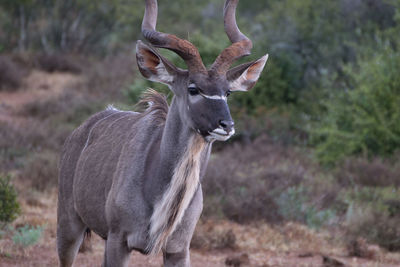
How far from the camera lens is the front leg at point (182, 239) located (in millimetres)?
4824

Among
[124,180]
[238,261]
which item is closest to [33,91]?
[238,261]

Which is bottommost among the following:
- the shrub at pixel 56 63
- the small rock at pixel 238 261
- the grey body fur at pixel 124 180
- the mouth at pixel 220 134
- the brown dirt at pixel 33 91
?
the brown dirt at pixel 33 91

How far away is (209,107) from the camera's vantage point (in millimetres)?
4348

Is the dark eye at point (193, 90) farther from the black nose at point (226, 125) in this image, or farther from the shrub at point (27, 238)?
the shrub at point (27, 238)

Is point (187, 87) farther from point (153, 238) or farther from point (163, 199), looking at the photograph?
point (153, 238)

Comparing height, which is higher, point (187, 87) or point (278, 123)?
point (187, 87)

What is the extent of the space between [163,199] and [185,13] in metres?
24.8

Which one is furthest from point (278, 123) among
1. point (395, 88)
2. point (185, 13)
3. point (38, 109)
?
point (185, 13)

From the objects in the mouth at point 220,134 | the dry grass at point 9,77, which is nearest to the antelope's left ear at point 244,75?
the mouth at point 220,134

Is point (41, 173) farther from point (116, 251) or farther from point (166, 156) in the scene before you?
point (166, 156)

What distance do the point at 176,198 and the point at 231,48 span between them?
3.84 feet

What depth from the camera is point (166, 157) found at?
473cm

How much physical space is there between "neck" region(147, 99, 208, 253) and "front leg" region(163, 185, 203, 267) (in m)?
0.10

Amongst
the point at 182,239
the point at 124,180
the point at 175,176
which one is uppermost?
the point at 175,176
